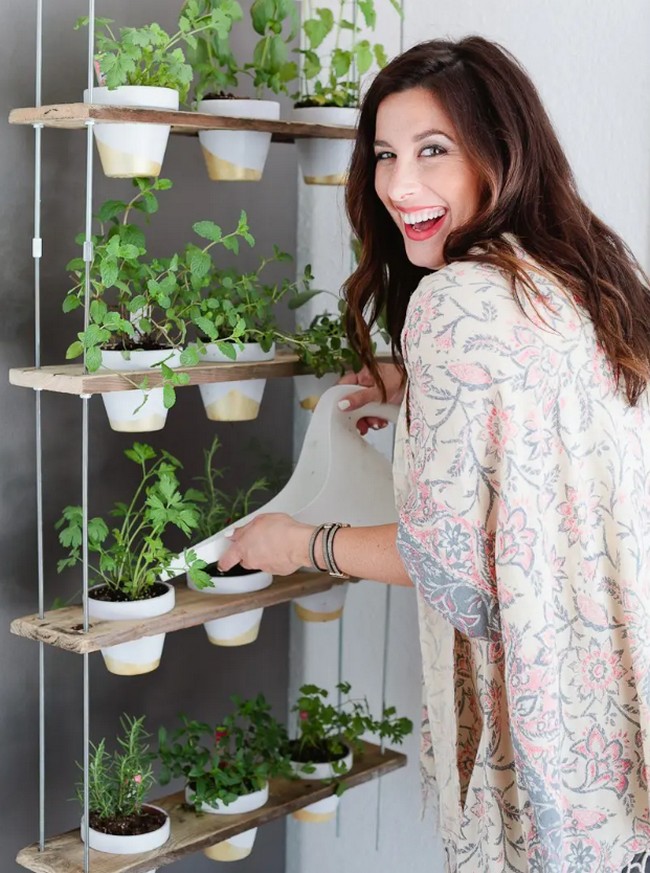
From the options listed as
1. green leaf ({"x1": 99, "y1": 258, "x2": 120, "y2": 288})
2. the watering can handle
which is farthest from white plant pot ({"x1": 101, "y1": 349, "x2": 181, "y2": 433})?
the watering can handle

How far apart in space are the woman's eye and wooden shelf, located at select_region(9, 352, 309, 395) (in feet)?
1.46

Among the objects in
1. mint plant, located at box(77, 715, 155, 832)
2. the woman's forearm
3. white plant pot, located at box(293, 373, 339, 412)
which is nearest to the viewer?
the woman's forearm

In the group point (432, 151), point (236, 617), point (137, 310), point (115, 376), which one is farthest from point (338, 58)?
point (236, 617)

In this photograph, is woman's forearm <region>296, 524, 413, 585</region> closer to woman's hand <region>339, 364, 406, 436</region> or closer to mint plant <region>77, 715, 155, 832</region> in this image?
woman's hand <region>339, 364, 406, 436</region>

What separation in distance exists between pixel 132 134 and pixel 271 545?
23.5 inches

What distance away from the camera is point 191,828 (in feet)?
6.06

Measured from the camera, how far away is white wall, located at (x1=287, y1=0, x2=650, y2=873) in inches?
76.8

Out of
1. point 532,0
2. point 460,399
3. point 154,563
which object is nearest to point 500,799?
point 460,399

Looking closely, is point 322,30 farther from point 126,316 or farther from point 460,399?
point 460,399

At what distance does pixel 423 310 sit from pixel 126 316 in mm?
556

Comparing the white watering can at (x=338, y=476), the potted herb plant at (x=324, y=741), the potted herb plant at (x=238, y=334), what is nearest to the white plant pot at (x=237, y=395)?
the potted herb plant at (x=238, y=334)

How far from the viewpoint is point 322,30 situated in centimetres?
189

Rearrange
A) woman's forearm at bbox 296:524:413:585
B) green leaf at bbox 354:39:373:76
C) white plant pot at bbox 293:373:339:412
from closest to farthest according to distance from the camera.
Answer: woman's forearm at bbox 296:524:413:585
green leaf at bbox 354:39:373:76
white plant pot at bbox 293:373:339:412

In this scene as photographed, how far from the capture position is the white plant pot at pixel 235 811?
190 cm
